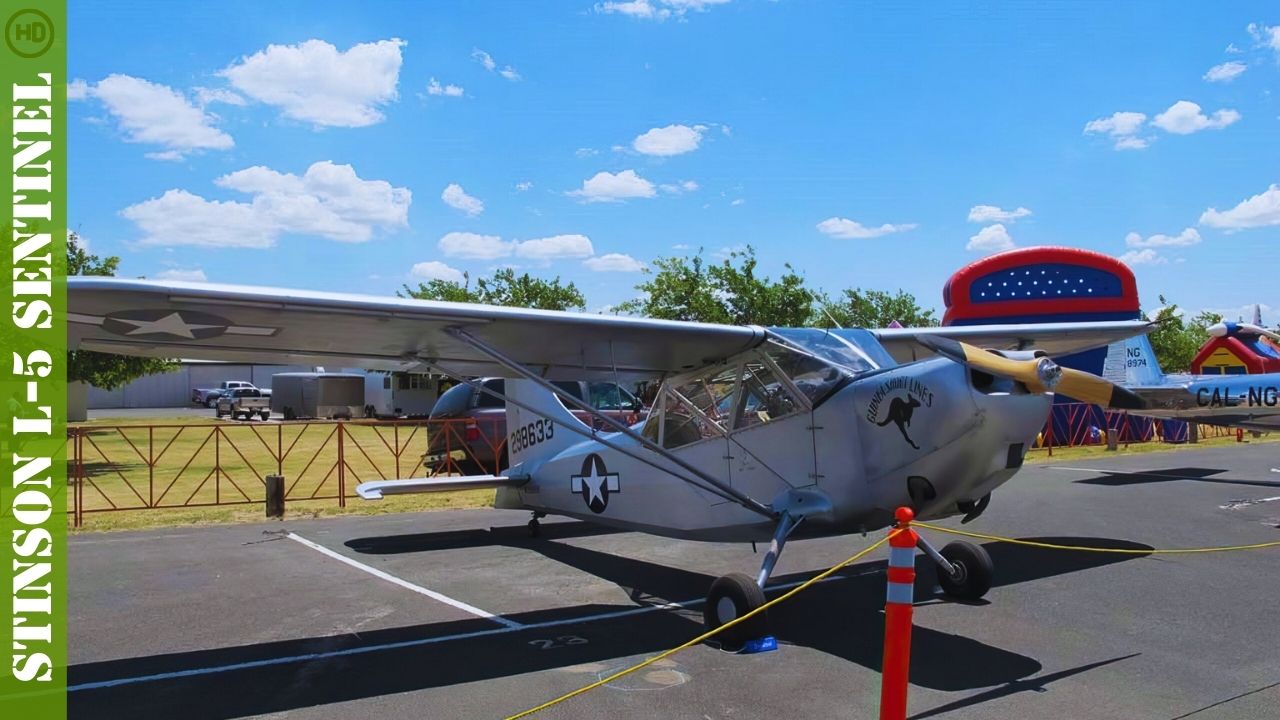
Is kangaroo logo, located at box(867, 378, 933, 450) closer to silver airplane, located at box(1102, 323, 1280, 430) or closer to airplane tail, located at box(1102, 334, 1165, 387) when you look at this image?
silver airplane, located at box(1102, 323, 1280, 430)

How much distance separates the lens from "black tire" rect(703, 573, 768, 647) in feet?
19.7

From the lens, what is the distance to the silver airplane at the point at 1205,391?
59.8 feet

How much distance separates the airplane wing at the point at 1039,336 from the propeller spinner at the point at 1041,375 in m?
2.84

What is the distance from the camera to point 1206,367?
A: 113 feet

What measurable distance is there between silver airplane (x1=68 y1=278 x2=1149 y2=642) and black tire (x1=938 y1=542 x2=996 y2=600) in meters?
0.02

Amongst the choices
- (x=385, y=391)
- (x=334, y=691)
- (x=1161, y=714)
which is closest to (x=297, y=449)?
(x=385, y=391)

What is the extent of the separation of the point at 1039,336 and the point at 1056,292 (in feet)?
70.3

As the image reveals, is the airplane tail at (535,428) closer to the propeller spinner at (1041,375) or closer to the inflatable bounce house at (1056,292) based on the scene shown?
the propeller spinner at (1041,375)

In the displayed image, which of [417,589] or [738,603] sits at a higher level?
[738,603]

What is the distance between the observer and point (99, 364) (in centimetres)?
2245

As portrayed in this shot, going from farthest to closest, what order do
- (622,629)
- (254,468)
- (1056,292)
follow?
(1056,292)
(254,468)
(622,629)

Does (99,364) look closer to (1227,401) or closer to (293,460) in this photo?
(293,460)

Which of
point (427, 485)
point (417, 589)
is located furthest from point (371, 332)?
point (427, 485)

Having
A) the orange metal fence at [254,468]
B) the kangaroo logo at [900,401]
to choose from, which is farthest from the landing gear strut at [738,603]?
the orange metal fence at [254,468]
